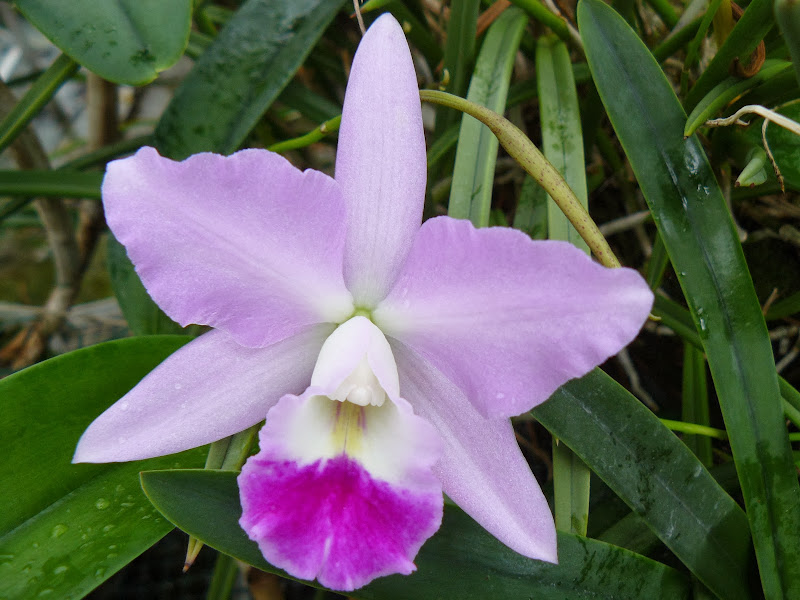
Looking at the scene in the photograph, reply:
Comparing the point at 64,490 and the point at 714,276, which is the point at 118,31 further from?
the point at 714,276

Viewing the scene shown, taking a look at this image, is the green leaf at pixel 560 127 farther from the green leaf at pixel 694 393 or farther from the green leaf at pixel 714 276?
the green leaf at pixel 694 393

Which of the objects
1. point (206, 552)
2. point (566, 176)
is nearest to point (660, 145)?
point (566, 176)

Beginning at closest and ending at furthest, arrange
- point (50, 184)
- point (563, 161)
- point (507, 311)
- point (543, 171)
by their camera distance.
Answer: point (507, 311) < point (543, 171) < point (563, 161) < point (50, 184)

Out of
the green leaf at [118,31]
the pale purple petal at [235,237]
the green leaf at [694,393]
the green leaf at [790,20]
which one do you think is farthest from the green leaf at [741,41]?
the green leaf at [118,31]

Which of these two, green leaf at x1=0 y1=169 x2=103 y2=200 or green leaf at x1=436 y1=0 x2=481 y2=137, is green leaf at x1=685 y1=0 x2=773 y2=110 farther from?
green leaf at x1=0 y1=169 x2=103 y2=200

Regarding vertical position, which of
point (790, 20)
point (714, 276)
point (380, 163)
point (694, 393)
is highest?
point (790, 20)

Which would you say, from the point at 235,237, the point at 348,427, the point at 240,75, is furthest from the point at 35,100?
the point at 348,427
